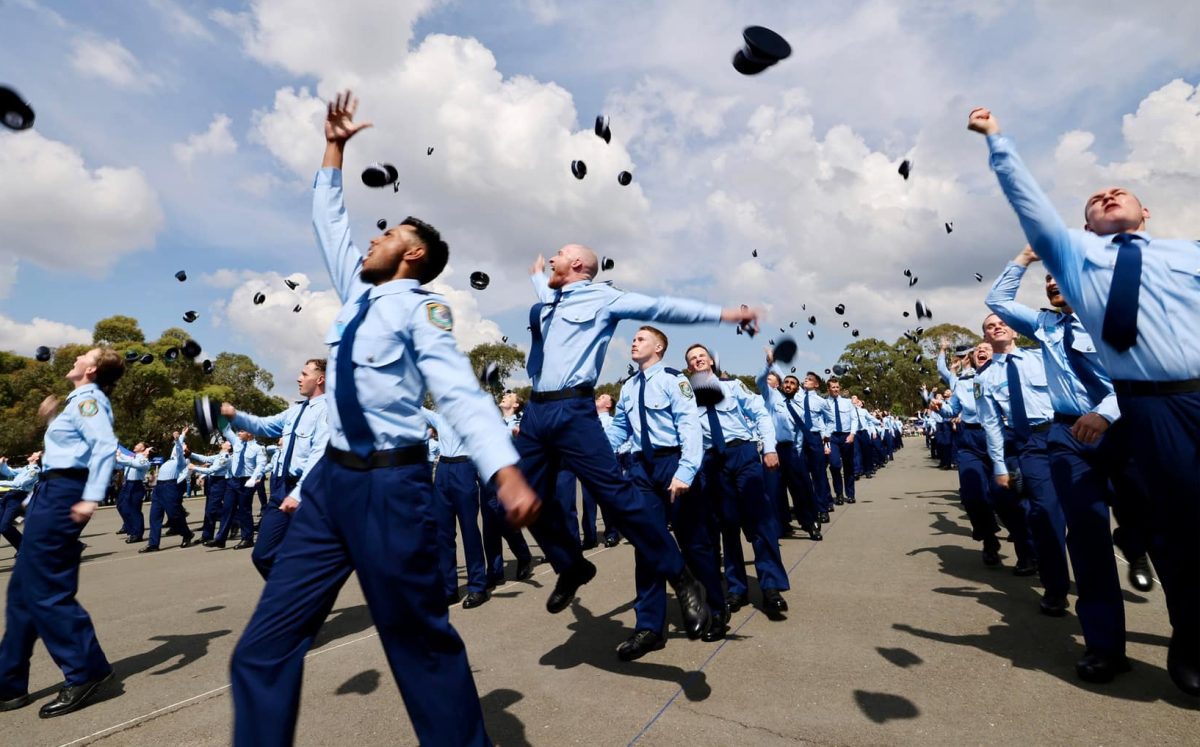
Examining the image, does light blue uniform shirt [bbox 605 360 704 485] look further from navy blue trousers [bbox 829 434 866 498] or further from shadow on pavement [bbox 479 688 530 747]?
navy blue trousers [bbox 829 434 866 498]

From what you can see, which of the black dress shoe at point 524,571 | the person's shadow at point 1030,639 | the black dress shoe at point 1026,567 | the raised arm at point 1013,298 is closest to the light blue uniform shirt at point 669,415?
the person's shadow at point 1030,639

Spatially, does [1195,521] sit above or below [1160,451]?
below

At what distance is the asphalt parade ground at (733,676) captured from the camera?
10.2ft

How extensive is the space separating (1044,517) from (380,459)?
5.04 m

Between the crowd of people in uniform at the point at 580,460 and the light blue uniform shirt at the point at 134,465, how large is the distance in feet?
28.0

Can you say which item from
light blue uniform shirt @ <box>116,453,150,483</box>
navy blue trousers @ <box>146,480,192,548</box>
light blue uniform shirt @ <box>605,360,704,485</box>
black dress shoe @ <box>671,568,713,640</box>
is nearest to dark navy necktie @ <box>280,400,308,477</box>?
light blue uniform shirt @ <box>605,360,704,485</box>

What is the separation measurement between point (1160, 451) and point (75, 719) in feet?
18.8

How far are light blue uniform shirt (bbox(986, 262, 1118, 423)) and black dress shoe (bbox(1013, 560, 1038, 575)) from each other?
105 inches

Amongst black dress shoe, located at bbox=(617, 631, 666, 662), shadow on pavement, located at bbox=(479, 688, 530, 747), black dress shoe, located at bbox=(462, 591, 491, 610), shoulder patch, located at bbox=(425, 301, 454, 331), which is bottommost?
black dress shoe, located at bbox=(462, 591, 491, 610)

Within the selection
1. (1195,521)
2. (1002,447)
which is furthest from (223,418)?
(1002,447)

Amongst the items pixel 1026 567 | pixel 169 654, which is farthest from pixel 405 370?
pixel 1026 567

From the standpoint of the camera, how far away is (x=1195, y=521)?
2.74 metres

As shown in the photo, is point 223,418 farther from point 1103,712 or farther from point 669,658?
point 1103,712

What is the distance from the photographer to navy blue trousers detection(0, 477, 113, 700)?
13.2 ft
